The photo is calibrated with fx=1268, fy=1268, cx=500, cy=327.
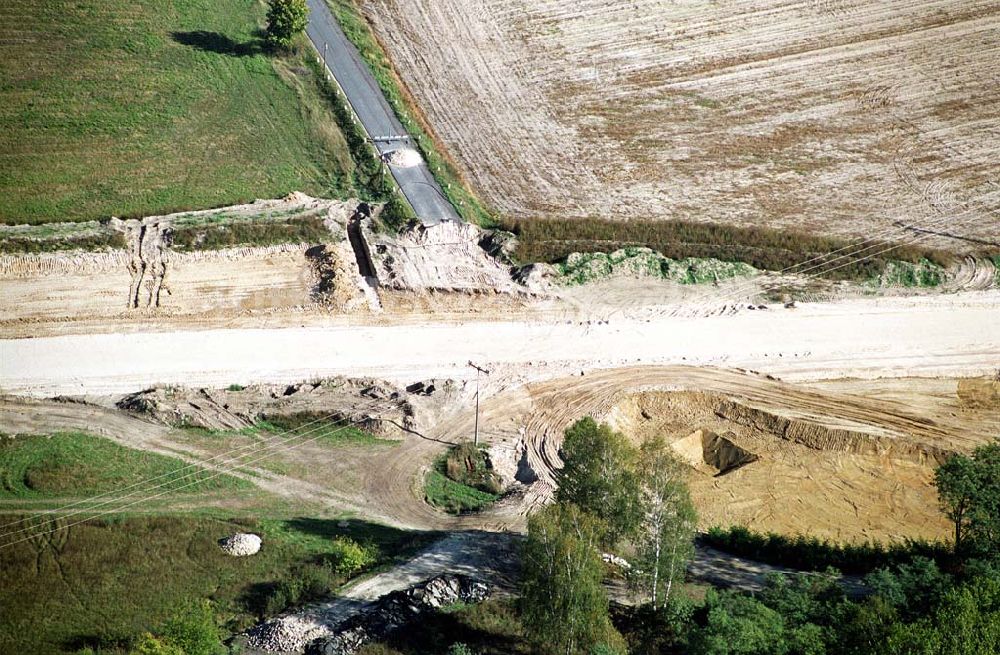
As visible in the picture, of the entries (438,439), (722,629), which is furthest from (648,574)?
(438,439)

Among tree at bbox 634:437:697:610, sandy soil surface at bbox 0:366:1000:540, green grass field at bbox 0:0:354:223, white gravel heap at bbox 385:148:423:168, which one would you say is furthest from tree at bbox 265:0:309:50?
tree at bbox 634:437:697:610

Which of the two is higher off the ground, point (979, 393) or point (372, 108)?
point (372, 108)

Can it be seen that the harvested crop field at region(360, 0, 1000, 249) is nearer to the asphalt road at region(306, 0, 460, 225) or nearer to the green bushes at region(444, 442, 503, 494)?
the asphalt road at region(306, 0, 460, 225)

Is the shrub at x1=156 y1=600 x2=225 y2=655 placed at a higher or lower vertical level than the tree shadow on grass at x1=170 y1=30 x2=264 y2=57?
lower

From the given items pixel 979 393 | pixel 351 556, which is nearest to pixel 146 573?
pixel 351 556

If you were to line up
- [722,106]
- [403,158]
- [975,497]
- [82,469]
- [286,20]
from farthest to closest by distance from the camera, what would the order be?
1. [722,106]
2. [286,20]
3. [403,158]
4. [82,469]
5. [975,497]

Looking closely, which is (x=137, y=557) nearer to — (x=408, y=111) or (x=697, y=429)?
(x=697, y=429)

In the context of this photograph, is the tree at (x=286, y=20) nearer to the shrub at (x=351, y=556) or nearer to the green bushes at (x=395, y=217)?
the green bushes at (x=395, y=217)
